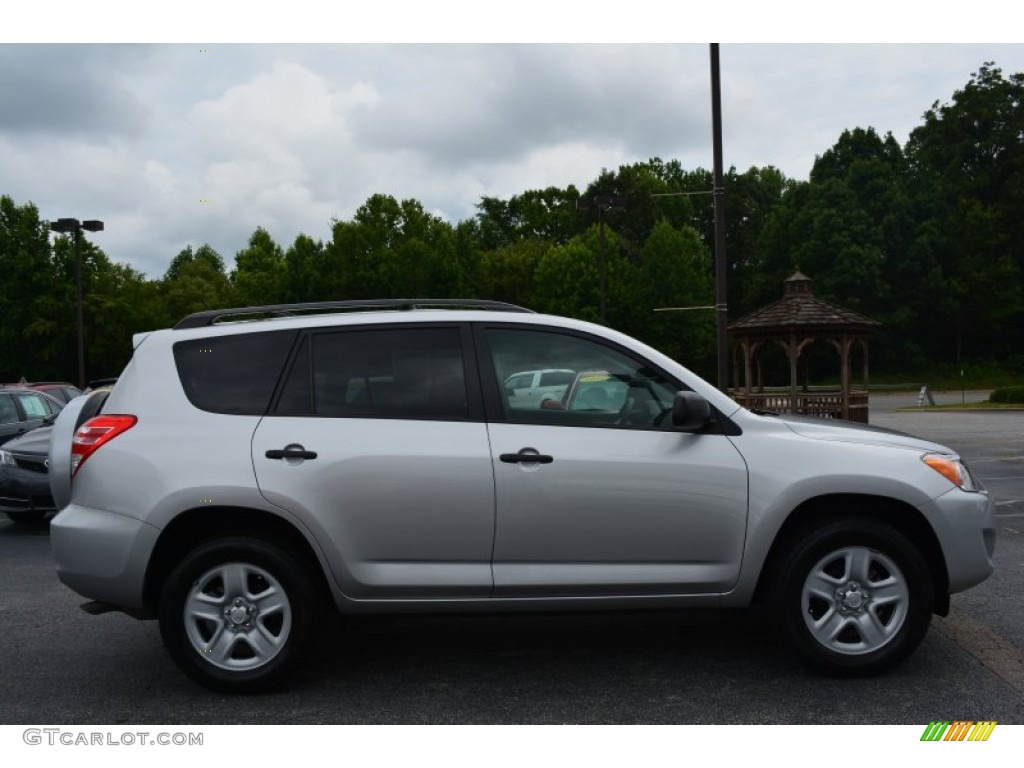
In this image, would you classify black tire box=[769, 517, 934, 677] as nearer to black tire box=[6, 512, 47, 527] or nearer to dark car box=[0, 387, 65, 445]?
black tire box=[6, 512, 47, 527]

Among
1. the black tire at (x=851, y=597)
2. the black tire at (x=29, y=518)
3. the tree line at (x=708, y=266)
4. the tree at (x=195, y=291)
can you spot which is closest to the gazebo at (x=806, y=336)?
the black tire at (x=29, y=518)

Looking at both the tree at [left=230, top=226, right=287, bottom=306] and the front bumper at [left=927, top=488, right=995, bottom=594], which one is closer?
the front bumper at [left=927, top=488, right=995, bottom=594]

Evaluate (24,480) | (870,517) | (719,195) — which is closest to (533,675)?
(870,517)

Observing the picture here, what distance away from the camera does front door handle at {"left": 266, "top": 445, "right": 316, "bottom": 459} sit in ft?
15.9

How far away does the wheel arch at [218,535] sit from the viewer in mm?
4922

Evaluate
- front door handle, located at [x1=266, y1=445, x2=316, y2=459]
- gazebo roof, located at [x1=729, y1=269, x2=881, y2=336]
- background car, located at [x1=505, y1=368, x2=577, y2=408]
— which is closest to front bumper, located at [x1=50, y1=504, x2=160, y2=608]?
front door handle, located at [x1=266, y1=445, x2=316, y2=459]

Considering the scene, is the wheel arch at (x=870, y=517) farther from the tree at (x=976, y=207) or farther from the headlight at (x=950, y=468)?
the tree at (x=976, y=207)

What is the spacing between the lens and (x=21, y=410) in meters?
14.1

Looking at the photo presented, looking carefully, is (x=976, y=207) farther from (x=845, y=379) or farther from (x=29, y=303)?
(x=29, y=303)

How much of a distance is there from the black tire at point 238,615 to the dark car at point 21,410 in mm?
10051

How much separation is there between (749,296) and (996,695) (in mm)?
69657

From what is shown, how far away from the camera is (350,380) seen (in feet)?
16.6
